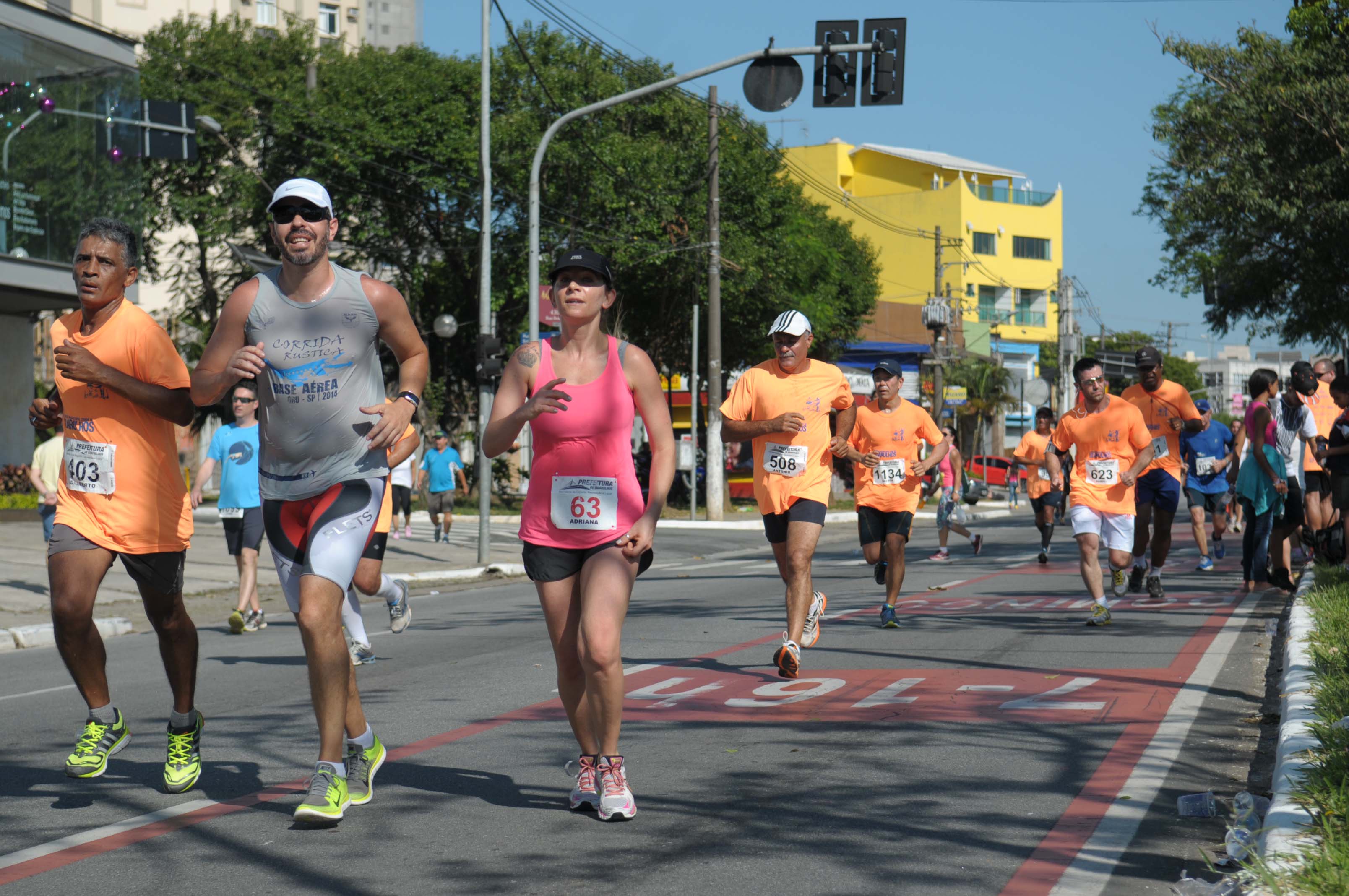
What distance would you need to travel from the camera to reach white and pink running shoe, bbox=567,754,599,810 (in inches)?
199

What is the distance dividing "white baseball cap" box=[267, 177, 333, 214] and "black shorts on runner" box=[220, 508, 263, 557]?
6680 mm

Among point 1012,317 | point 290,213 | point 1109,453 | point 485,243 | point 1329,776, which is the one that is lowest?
point 1329,776

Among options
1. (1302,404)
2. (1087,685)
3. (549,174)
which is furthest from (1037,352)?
(1087,685)

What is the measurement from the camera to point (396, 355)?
15.6 ft

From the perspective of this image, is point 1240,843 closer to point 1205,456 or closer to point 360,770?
point 360,770

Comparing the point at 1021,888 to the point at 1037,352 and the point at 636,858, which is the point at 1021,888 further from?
the point at 1037,352

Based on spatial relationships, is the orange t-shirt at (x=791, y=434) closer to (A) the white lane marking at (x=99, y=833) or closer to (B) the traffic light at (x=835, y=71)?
(A) the white lane marking at (x=99, y=833)

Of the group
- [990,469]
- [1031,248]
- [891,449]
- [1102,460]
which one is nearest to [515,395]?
[891,449]

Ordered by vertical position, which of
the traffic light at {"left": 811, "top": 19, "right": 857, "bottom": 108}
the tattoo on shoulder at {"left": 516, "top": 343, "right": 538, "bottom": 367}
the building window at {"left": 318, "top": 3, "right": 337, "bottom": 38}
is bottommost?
the tattoo on shoulder at {"left": 516, "top": 343, "right": 538, "bottom": 367}

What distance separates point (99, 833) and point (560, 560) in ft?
5.93

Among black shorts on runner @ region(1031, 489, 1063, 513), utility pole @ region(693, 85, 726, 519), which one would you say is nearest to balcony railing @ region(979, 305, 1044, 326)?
utility pole @ region(693, 85, 726, 519)

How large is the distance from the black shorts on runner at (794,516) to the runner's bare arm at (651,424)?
3291mm

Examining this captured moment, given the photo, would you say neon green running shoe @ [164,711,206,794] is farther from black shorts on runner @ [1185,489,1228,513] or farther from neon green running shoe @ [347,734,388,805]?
black shorts on runner @ [1185,489,1228,513]

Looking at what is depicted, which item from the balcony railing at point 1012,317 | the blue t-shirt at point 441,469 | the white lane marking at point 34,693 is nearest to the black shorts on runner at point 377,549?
the white lane marking at point 34,693
